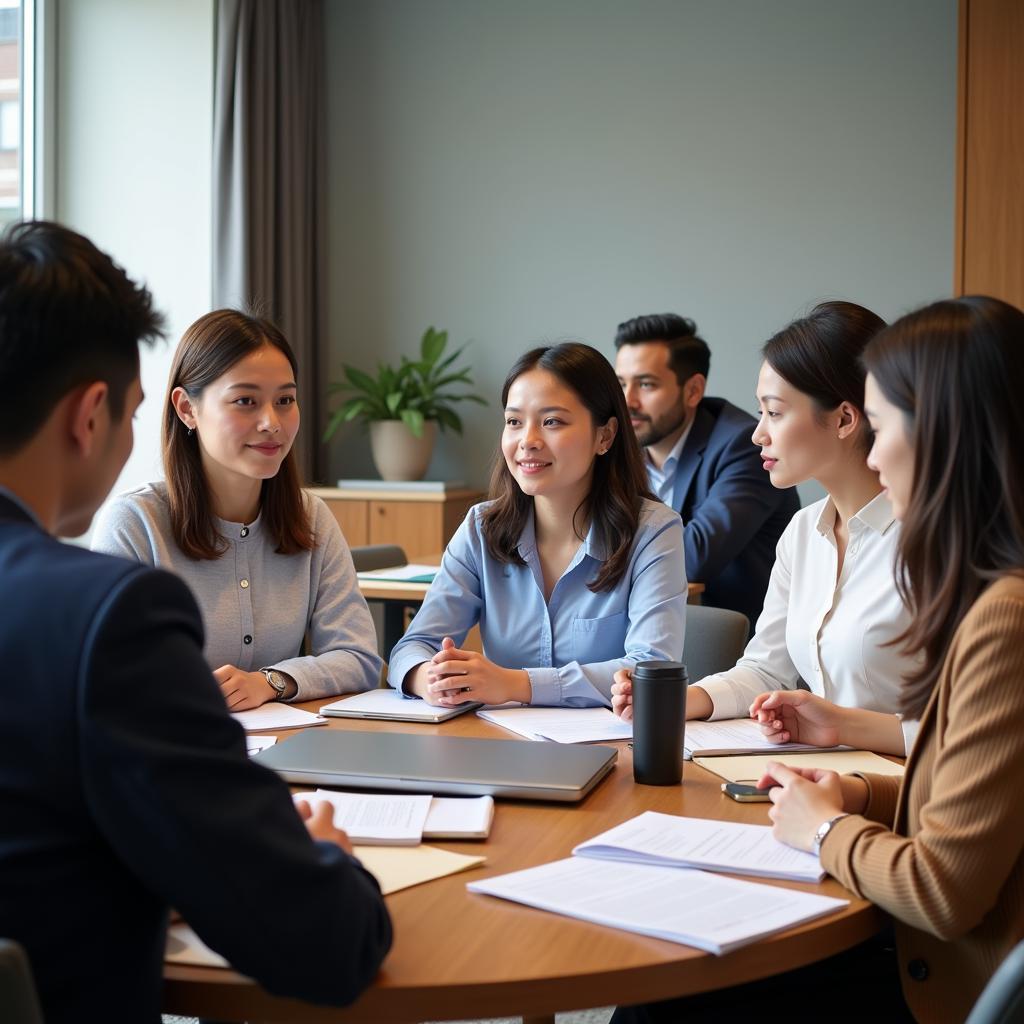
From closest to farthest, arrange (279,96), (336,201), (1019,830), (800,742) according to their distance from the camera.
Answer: (1019,830), (800,742), (279,96), (336,201)

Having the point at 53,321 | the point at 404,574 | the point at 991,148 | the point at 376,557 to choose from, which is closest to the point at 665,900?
the point at 53,321

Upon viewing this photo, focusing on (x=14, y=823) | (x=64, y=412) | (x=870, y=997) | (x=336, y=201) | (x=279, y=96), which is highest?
(x=279, y=96)

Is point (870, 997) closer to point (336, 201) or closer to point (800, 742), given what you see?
point (800, 742)

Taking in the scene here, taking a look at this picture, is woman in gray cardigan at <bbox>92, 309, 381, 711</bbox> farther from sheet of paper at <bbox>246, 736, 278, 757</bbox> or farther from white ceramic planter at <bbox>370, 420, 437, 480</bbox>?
white ceramic planter at <bbox>370, 420, 437, 480</bbox>

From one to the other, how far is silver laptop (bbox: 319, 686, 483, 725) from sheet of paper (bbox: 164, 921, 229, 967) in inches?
34.1

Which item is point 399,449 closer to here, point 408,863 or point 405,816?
point 405,816

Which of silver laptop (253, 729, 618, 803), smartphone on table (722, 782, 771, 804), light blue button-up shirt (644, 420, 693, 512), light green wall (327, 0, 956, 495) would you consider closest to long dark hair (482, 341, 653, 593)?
silver laptop (253, 729, 618, 803)

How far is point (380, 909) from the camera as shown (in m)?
1.01

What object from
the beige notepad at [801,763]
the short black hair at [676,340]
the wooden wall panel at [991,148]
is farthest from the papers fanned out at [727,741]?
the wooden wall panel at [991,148]

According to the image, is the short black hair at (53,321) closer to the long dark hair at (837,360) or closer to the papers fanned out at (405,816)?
the papers fanned out at (405,816)

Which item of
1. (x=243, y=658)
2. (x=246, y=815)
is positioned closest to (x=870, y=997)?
(x=246, y=815)

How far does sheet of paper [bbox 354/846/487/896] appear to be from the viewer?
1.21 m

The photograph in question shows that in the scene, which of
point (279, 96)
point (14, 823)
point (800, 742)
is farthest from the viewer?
point (279, 96)

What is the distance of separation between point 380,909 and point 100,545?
1.41 meters
